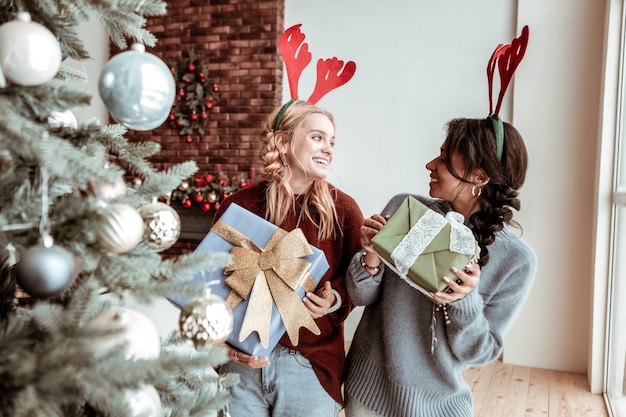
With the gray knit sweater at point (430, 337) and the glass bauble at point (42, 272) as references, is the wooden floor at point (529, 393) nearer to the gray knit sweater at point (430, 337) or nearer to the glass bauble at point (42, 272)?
the gray knit sweater at point (430, 337)

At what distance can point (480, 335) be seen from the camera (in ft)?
4.12

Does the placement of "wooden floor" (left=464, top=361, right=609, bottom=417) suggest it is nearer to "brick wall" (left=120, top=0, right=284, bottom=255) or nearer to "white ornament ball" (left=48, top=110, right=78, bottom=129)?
"brick wall" (left=120, top=0, right=284, bottom=255)

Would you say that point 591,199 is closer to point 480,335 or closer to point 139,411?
point 480,335

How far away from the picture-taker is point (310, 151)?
4.95 ft

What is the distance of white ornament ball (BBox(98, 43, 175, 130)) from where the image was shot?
0.74 meters

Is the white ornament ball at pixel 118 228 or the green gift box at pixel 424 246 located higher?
the white ornament ball at pixel 118 228

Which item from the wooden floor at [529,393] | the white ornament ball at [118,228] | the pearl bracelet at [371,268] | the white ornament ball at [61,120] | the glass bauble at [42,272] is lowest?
the wooden floor at [529,393]

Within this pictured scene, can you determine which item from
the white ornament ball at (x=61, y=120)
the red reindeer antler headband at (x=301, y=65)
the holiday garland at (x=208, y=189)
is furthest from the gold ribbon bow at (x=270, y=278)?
the holiday garland at (x=208, y=189)

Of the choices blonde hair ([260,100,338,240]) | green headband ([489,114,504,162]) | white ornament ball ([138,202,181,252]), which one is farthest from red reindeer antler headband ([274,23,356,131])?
white ornament ball ([138,202,181,252])

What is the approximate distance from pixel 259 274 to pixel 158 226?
1.49 ft

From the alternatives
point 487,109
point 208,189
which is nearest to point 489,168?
point 487,109

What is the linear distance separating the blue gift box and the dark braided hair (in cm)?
40

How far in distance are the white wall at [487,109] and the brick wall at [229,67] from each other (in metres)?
0.21

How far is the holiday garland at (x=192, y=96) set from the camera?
4410 millimetres
